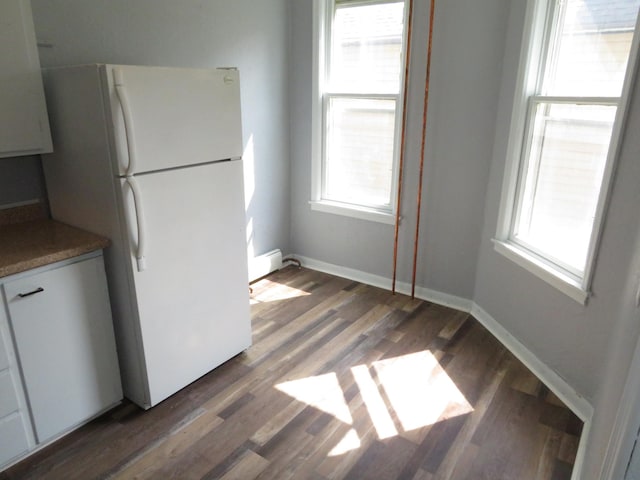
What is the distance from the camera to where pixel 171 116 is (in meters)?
2.05

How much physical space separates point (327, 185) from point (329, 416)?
210 cm

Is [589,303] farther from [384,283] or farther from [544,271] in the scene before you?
[384,283]

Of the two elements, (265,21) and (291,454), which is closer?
(291,454)

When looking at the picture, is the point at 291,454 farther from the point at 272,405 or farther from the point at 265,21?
the point at 265,21

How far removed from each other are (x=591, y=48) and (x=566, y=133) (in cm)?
41

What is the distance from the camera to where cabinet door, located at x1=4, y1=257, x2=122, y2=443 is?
1.87m

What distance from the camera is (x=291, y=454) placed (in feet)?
6.66

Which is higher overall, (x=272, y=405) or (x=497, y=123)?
(x=497, y=123)

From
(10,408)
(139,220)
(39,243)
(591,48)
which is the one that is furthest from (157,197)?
(591,48)

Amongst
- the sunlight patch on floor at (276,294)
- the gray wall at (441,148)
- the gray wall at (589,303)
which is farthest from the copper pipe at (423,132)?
the sunlight patch on floor at (276,294)

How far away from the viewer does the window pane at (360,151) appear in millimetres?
3482

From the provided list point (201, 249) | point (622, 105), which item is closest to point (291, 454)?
point (201, 249)

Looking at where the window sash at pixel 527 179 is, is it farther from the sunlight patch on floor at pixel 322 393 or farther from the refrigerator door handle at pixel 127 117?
the refrigerator door handle at pixel 127 117

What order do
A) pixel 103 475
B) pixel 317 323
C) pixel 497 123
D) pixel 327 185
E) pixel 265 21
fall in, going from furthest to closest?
pixel 327 185
pixel 265 21
pixel 317 323
pixel 497 123
pixel 103 475
